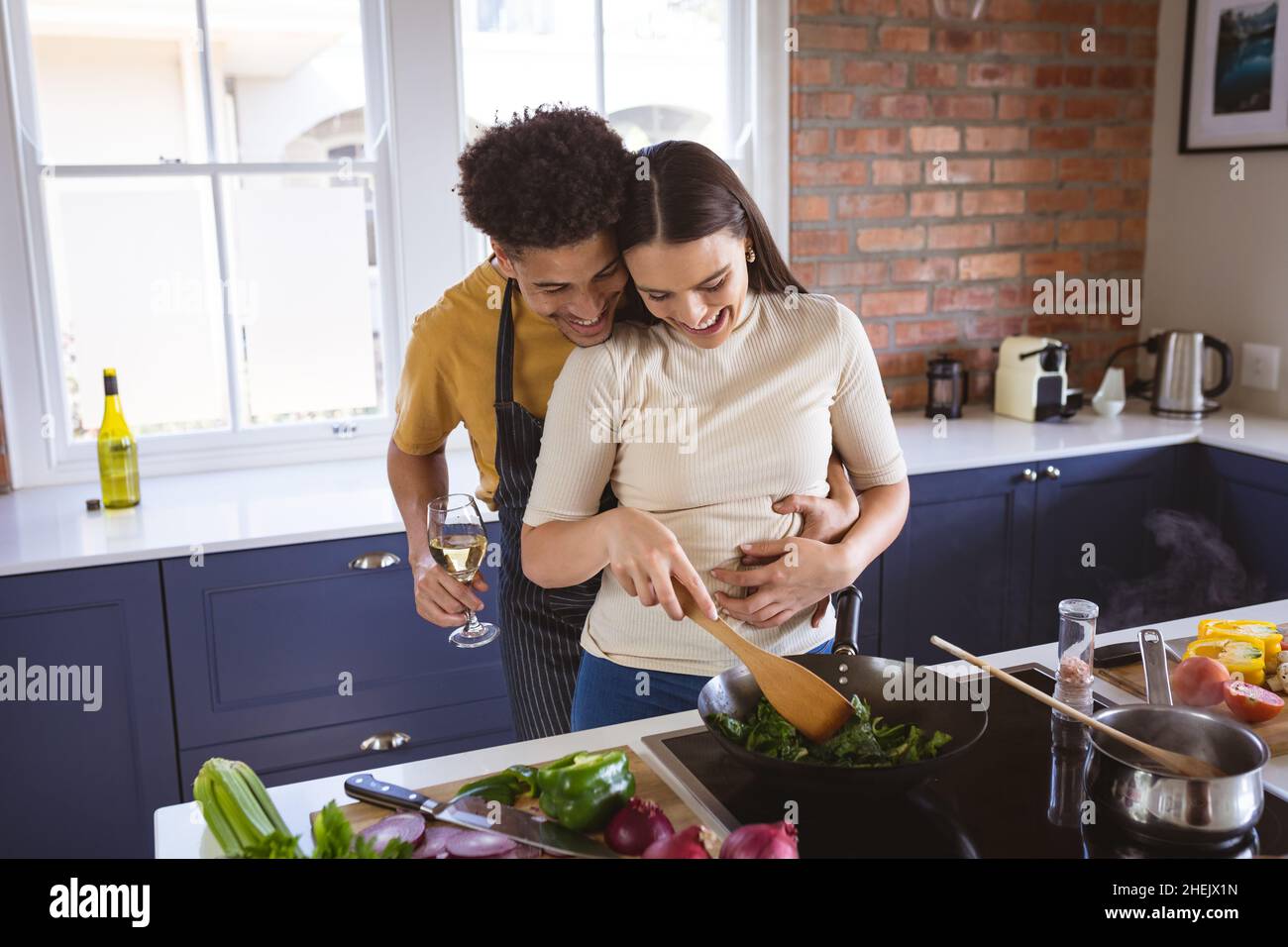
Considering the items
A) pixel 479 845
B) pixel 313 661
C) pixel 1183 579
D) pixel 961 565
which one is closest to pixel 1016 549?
pixel 961 565

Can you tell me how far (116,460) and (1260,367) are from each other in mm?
2962

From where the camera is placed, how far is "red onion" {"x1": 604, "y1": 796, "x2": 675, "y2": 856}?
106 centimetres

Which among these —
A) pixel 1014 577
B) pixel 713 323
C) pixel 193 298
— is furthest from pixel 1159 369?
pixel 193 298

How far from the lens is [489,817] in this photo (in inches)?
43.6

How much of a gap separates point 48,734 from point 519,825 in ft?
4.88

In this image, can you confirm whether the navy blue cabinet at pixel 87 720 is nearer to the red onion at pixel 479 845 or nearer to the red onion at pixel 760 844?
the red onion at pixel 479 845

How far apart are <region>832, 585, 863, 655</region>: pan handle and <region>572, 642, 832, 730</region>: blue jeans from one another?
0.11 feet

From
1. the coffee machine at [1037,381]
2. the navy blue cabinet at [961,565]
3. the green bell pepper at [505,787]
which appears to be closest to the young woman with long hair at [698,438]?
the green bell pepper at [505,787]

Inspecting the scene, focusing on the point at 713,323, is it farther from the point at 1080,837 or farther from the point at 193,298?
the point at 193,298

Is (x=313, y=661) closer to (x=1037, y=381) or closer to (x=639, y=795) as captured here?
(x=639, y=795)

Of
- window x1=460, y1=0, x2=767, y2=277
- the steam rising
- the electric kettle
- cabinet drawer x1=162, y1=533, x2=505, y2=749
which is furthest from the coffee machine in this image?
cabinet drawer x1=162, y1=533, x2=505, y2=749

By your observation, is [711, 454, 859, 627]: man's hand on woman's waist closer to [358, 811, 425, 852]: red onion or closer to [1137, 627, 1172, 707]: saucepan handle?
[1137, 627, 1172, 707]: saucepan handle

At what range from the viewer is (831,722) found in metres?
1.24

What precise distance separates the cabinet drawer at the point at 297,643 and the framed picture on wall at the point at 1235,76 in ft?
7.91
